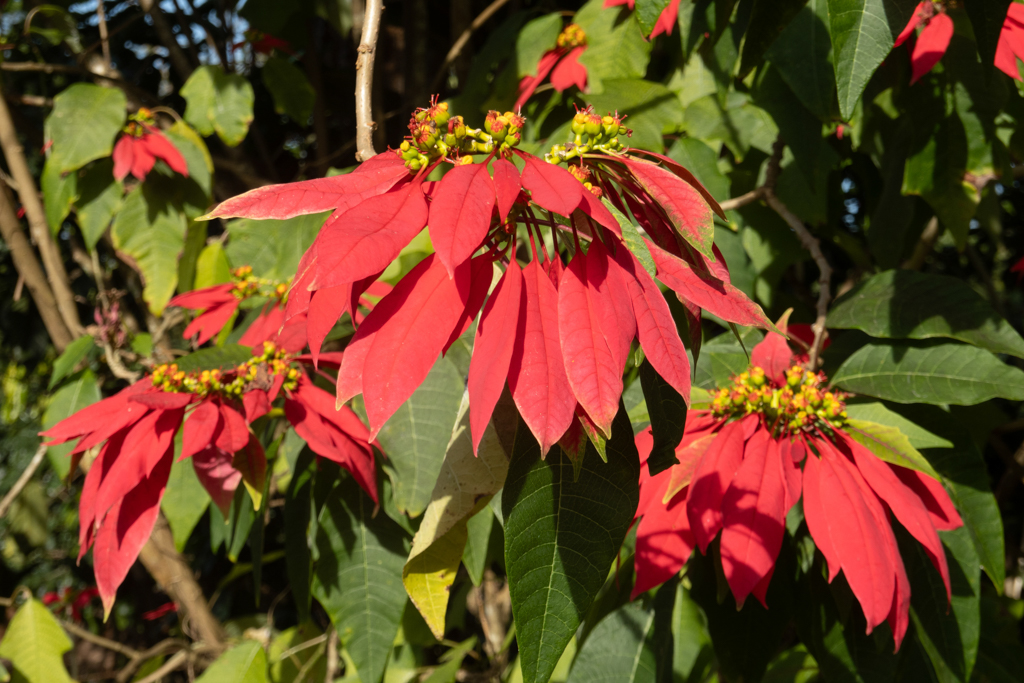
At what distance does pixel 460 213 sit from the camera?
1.31ft

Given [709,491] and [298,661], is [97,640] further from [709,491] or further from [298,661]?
[709,491]

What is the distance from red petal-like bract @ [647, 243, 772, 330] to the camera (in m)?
0.43

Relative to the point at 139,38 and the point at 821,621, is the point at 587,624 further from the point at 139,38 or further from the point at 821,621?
the point at 139,38

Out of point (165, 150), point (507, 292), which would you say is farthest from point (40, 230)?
point (507, 292)

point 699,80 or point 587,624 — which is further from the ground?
point 699,80

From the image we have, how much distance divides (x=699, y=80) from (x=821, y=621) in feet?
2.82

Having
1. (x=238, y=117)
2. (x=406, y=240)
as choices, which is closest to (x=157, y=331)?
(x=238, y=117)

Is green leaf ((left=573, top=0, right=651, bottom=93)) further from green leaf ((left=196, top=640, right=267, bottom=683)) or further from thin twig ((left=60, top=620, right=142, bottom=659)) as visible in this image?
thin twig ((left=60, top=620, right=142, bottom=659))

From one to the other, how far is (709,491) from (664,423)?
0.61 feet

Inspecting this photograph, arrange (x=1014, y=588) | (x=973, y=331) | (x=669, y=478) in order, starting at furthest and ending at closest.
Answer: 1. (x=1014, y=588)
2. (x=973, y=331)
3. (x=669, y=478)

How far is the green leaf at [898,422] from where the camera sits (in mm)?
734

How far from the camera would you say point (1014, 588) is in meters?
1.68

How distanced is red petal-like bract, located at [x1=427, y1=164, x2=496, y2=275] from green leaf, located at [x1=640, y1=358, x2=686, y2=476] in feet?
0.50

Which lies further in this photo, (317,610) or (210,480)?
(317,610)
